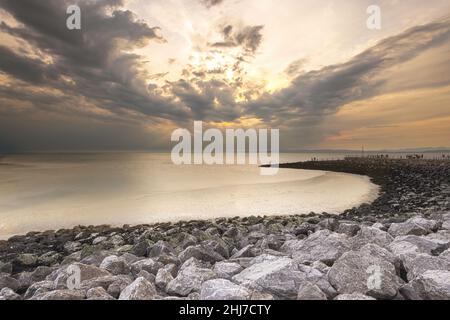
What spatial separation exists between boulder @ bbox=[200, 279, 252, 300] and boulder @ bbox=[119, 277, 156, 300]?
57 centimetres

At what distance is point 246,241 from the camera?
5742 mm

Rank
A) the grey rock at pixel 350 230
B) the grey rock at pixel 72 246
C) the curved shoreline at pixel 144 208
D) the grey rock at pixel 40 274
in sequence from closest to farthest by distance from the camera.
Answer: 1. the grey rock at pixel 40 274
2. the grey rock at pixel 350 230
3. the grey rock at pixel 72 246
4. the curved shoreline at pixel 144 208

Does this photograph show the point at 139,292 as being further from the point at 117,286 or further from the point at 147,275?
the point at 147,275

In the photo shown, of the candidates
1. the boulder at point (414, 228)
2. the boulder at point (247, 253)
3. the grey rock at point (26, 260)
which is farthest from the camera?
the grey rock at point (26, 260)

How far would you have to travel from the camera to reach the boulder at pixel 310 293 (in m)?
2.76

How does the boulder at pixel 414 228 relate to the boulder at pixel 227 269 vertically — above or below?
above

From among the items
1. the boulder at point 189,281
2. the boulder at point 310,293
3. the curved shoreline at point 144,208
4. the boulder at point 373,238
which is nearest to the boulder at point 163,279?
the boulder at point 189,281

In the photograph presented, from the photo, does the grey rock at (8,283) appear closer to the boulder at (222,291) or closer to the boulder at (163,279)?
the boulder at (163,279)

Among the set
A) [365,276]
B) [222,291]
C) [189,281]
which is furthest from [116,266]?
[365,276]

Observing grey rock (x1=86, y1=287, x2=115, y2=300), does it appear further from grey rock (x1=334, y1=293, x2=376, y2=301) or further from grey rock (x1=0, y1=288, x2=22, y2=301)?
grey rock (x1=334, y1=293, x2=376, y2=301)

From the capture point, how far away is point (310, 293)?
2.79m

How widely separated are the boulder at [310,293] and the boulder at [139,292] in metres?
1.56

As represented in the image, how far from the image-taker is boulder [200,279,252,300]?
9.41 ft

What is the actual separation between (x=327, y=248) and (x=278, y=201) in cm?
1100
